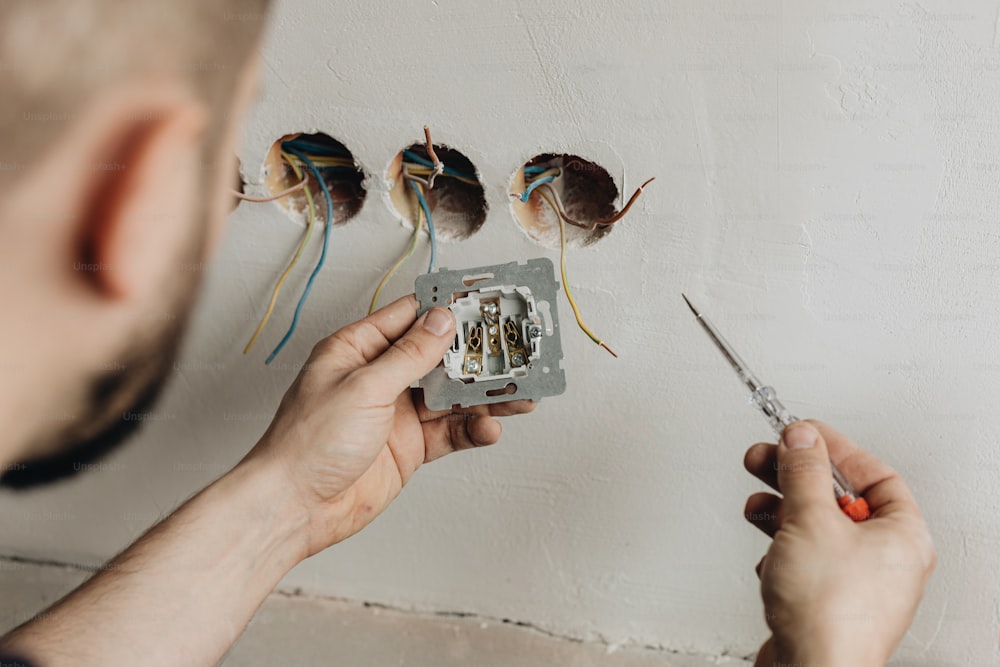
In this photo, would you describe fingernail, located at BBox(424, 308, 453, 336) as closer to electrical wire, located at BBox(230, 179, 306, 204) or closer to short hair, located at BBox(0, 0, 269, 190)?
electrical wire, located at BBox(230, 179, 306, 204)

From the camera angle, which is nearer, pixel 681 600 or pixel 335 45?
pixel 335 45

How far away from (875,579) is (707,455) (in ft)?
1.34

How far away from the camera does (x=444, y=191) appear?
111cm

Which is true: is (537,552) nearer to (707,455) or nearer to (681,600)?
(681,600)

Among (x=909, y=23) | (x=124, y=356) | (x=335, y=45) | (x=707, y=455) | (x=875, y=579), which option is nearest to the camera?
(x=875, y=579)

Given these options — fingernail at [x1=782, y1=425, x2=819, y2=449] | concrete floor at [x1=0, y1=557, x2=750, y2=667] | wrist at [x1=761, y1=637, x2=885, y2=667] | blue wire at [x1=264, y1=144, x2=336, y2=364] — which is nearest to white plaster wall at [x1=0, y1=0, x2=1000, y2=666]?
blue wire at [x1=264, y1=144, x2=336, y2=364]

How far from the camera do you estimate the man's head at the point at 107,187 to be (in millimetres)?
1061

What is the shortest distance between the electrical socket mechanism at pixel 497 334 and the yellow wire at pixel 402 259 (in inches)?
6.3

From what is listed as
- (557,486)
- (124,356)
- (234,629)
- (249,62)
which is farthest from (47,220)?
(557,486)

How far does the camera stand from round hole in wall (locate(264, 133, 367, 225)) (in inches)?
41.8

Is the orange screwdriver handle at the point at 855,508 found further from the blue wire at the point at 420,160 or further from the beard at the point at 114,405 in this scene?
the beard at the point at 114,405

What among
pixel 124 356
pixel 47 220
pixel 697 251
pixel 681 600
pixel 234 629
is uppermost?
pixel 47 220

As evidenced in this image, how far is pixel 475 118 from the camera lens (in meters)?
0.96

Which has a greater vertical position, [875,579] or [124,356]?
[124,356]
